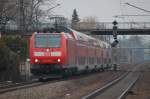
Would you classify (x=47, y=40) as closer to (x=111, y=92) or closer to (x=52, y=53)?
(x=52, y=53)

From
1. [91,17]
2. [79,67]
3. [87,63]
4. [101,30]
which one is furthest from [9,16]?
[91,17]

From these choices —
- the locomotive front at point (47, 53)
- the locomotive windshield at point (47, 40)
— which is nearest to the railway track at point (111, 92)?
the locomotive front at point (47, 53)

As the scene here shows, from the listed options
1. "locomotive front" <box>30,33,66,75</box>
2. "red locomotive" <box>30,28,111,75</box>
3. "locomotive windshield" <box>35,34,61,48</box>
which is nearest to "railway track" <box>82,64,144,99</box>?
"red locomotive" <box>30,28,111,75</box>

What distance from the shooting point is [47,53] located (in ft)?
114

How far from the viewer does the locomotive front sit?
34406mm

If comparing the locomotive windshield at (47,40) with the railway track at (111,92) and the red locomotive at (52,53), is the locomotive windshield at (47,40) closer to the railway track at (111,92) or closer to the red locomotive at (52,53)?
the red locomotive at (52,53)

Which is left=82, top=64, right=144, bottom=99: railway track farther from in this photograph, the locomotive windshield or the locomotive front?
the locomotive windshield

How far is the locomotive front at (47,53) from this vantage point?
34406 millimetres

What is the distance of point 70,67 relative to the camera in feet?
120

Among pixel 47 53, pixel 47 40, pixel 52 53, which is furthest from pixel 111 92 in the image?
pixel 47 40

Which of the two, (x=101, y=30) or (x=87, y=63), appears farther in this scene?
(x=101, y=30)

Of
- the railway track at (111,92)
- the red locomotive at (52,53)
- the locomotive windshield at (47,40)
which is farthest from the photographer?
the locomotive windshield at (47,40)

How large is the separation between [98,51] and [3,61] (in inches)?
790

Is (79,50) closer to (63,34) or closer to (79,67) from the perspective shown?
(79,67)
